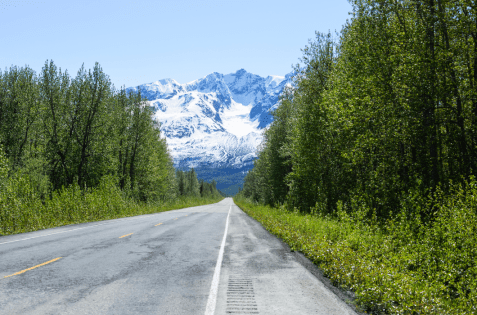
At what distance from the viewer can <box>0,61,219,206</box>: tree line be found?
109 feet

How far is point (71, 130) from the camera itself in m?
33.7

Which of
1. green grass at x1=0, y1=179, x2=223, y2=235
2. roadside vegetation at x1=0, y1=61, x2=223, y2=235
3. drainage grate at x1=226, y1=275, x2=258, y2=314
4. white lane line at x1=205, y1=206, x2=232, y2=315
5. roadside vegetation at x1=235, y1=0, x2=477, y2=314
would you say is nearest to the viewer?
white lane line at x1=205, y1=206, x2=232, y2=315

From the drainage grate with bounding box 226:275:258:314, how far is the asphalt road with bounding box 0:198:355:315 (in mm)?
17

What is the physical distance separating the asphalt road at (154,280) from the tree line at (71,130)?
874 inches

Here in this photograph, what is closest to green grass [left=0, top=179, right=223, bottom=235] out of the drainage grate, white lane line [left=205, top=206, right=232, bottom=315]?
white lane line [left=205, top=206, right=232, bottom=315]

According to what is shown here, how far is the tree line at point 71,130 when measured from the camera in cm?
3309

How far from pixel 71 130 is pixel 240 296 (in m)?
34.2

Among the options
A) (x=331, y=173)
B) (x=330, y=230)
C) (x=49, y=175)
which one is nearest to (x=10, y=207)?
(x=330, y=230)

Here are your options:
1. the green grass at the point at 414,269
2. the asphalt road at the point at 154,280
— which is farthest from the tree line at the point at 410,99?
the asphalt road at the point at 154,280

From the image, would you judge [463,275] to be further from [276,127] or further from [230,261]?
[276,127]

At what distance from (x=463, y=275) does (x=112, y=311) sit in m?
6.58

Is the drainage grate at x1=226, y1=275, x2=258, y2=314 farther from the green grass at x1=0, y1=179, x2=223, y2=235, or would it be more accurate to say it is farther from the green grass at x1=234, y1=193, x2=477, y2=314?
the green grass at x1=0, y1=179, x2=223, y2=235

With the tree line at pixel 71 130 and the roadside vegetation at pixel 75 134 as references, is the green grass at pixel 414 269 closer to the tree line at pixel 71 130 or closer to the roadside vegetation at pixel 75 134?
the roadside vegetation at pixel 75 134

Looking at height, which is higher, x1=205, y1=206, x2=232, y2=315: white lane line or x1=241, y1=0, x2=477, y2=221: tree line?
x1=241, y1=0, x2=477, y2=221: tree line
